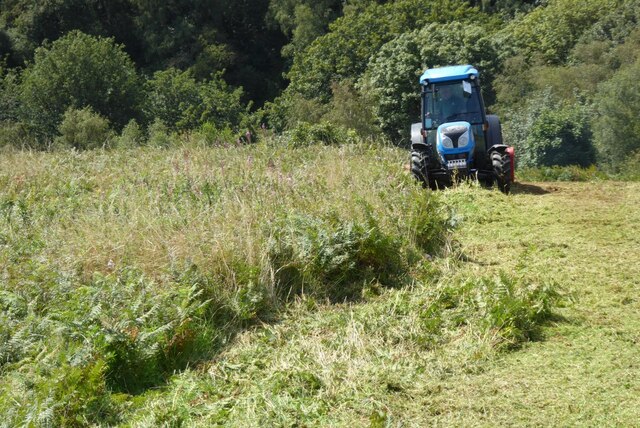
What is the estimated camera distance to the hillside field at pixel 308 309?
4574 millimetres

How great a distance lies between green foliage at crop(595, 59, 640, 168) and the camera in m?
31.8

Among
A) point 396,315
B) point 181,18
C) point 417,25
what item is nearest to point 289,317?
point 396,315

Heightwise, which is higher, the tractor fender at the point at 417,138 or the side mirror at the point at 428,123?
the side mirror at the point at 428,123

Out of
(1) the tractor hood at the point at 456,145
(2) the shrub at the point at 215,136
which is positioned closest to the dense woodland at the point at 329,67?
(2) the shrub at the point at 215,136

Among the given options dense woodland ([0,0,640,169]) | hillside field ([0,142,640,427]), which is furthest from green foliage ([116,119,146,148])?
hillside field ([0,142,640,427])

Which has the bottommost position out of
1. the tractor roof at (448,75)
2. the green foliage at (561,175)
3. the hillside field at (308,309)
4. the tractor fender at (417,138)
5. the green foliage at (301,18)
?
the green foliage at (561,175)

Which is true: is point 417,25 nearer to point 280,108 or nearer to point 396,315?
point 280,108

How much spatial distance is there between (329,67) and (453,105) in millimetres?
29209

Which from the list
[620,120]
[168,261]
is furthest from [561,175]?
[620,120]

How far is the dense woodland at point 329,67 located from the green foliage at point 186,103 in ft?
0.32

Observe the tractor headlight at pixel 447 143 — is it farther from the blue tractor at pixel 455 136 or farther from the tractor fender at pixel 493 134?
the tractor fender at pixel 493 134

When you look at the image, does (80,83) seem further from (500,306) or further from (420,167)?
(500,306)

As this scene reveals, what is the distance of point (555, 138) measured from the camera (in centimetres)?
2791

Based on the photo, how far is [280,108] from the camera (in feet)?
141
